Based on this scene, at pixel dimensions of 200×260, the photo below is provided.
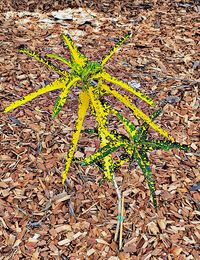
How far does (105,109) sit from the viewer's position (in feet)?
5.98

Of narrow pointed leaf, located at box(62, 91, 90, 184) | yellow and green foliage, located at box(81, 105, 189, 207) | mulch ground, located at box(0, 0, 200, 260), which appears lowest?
mulch ground, located at box(0, 0, 200, 260)

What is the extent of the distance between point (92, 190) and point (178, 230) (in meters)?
0.55

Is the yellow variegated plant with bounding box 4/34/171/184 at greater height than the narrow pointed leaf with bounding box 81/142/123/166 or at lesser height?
greater

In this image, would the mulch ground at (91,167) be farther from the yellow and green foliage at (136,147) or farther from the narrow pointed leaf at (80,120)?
the narrow pointed leaf at (80,120)

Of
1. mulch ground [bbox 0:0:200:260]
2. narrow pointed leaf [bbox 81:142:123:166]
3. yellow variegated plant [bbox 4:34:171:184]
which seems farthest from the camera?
mulch ground [bbox 0:0:200:260]

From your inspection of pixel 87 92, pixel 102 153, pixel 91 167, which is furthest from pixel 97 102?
pixel 91 167

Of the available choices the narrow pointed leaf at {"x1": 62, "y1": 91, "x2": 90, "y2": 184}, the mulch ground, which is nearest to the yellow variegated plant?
the narrow pointed leaf at {"x1": 62, "y1": 91, "x2": 90, "y2": 184}

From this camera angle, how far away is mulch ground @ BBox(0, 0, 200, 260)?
7.75 ft

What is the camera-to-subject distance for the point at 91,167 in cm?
273

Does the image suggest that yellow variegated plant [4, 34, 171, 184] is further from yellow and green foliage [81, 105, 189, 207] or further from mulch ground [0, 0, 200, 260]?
mulch ground [0, 0, 200, 260]

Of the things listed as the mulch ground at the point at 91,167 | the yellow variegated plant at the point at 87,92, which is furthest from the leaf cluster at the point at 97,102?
the mulch ground at the point at 91,167

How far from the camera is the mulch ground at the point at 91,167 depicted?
7.75 feet

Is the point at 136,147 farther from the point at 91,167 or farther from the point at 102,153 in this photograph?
the point at 91,167

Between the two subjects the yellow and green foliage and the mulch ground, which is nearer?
the yellow and green foliage
